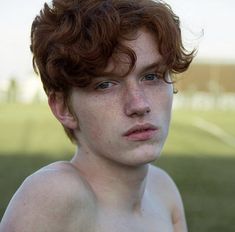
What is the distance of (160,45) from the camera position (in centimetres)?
181

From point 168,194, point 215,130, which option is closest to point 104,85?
point 168,194

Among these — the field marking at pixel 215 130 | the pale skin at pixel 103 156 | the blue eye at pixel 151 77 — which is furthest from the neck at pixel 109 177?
the field marking at pixel 215 130

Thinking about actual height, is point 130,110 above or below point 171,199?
above

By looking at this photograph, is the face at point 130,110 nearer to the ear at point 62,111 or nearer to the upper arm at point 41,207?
the ear at point 62,111

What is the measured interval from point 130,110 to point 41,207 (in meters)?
0.33

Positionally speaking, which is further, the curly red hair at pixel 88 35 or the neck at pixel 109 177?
the neck at pixel 109 177

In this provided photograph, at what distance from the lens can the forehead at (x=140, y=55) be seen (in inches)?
68.7

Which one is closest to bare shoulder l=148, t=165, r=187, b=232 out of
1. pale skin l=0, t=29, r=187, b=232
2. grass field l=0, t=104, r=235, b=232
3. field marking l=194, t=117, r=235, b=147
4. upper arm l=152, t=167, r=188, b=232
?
upper arm l=152, t=167, r=188, b=232

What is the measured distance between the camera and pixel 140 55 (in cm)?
177

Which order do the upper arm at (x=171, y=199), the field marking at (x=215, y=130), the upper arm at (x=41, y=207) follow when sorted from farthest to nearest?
1. the field marking at (x=215, y=130)
2. the upper arm at (x=171, y=199)
3. the upper arm at (x=41, y=207)

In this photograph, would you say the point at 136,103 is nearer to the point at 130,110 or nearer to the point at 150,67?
the point at 130,110

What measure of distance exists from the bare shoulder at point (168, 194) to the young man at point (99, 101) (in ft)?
1.11

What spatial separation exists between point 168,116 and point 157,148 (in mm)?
99

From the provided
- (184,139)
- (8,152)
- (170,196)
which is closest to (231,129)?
(184,139)
